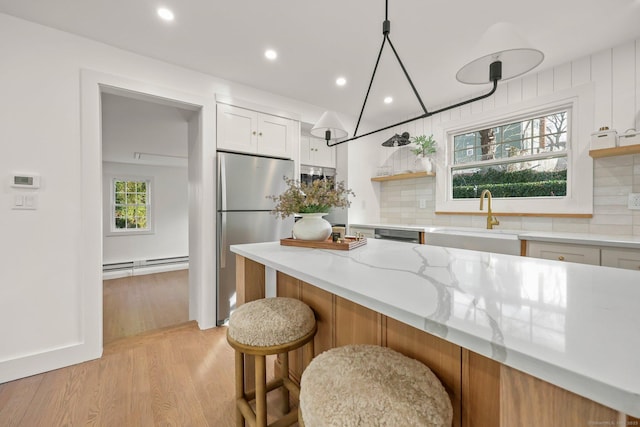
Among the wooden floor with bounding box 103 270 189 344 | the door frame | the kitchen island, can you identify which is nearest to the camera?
the kitchen island

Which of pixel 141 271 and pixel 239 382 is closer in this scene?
pixel 239 382

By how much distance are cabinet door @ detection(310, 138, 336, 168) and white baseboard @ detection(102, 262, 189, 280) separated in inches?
166

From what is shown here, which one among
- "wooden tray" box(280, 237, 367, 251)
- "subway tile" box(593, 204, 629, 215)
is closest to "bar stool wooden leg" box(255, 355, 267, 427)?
"wooden tray" box(280, 237, 367, 251)

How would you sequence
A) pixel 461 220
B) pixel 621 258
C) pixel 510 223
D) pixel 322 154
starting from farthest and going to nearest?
pixel 322 154 → pixel 461 220 → pixel 510 223 → pixel 621 258

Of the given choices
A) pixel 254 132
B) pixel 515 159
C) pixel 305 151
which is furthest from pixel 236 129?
pixel 515 159

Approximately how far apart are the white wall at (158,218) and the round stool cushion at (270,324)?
577 centimetres

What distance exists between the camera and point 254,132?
9.46 ft

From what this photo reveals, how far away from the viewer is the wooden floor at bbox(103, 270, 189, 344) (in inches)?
111

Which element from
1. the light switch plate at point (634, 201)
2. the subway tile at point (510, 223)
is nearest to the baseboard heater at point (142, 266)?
the subway tile at point (510, 223)

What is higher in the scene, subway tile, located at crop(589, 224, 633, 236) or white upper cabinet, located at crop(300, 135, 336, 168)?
white upper cabinet, located at crop(300, 135, 336, 168)

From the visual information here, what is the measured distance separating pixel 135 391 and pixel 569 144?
13.2 feet

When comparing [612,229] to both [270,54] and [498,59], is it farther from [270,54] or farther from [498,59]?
[270,54]

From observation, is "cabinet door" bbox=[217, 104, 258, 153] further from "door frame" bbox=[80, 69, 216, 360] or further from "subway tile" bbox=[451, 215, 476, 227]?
"subway tile" bbox=[451, 215, 476, 227]

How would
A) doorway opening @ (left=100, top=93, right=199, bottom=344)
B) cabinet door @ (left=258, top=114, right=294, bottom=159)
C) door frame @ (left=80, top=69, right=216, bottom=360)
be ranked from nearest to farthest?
door frame @ (left=80, top=69, right=216, bottom=360) → cabinet door @ (left=258, top=114, right=294, bottom=159) → doorway opening @ (left=100, top=93, right=199, bottom=344)
